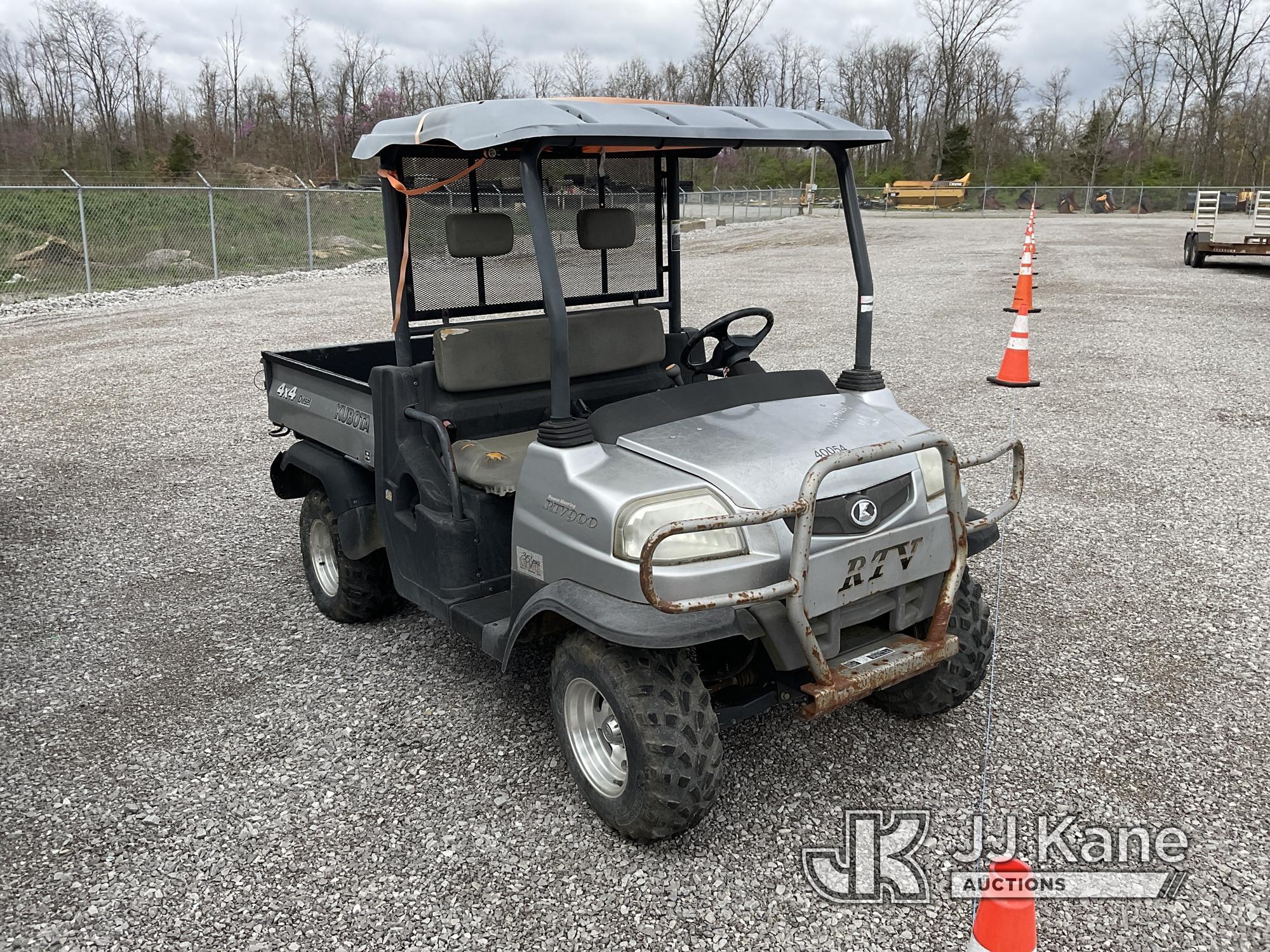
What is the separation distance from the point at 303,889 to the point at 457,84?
171 ft

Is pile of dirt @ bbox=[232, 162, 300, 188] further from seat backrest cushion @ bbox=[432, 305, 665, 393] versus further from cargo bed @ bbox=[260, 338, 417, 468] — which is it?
seat backrest cushion @ bbox=[432, 305, 665, 393]

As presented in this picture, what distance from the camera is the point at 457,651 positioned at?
425cm

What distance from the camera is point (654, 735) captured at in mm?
2785

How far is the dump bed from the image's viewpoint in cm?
409

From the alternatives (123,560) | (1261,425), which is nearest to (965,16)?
(1261,425)

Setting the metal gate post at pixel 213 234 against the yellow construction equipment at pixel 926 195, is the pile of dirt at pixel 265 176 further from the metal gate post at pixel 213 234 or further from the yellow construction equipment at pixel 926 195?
the yellow construction equipment at pixel 926 195

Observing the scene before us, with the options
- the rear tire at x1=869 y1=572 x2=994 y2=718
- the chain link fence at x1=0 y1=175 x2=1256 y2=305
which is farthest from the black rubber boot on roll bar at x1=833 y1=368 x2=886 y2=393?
the chain link fence at x1=0 y1=175 x2=1256 y2=305

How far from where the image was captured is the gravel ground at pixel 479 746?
2.76 m

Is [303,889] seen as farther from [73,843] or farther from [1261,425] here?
[1261,425]

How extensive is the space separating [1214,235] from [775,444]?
1835cm

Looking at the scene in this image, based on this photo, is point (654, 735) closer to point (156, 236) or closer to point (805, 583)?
point (805, 583)

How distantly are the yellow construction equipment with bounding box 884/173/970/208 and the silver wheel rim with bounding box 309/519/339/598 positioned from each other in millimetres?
44946

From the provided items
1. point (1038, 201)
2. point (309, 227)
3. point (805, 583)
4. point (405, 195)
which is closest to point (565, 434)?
point (805, 583)

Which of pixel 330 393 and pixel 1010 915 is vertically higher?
pixel 330 393
